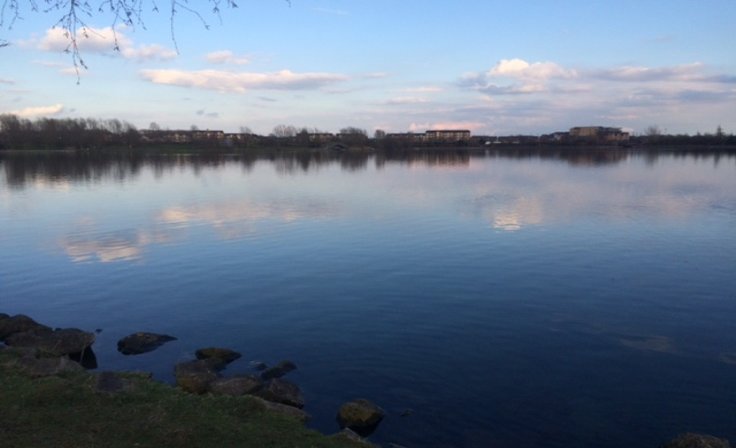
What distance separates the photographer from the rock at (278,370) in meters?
10.6

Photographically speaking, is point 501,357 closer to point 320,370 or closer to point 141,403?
point 320,370

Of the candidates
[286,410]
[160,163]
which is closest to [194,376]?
[286,410]

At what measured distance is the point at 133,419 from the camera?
7215 millimetres

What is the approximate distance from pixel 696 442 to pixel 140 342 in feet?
32.9

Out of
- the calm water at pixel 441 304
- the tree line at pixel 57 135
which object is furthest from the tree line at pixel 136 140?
the calm water at pixel 441 304

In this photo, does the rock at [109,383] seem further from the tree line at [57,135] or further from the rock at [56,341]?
the tree line at [57,135]

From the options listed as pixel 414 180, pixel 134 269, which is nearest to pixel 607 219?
pixel 134 269

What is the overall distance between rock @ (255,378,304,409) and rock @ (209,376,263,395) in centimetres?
15

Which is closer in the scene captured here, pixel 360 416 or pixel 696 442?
pixel 696 442

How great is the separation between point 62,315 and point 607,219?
22843mm

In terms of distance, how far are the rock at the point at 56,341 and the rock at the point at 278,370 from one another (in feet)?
13.1

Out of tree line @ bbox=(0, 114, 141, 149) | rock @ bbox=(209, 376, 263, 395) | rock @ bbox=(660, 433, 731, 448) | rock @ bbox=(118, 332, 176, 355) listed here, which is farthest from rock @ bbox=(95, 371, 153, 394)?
tree line @ bbox=(0, 114, 141, 149)

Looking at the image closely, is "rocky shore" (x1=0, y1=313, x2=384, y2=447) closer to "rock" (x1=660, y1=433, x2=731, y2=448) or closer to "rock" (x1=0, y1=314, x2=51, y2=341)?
"rock" (x1=0, y1=314, x2=51, y2=341)

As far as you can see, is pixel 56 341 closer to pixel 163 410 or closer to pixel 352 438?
pixel 163 410
